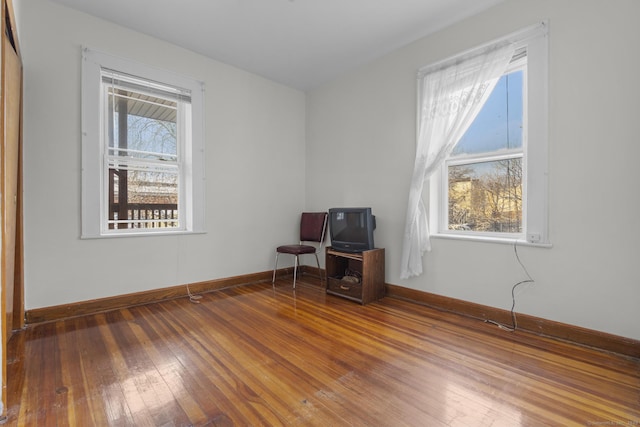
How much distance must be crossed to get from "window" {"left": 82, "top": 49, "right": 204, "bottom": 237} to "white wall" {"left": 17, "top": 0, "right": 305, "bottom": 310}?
11cm

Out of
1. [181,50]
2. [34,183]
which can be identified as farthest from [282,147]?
[34,183]

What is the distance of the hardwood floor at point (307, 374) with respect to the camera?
1472 millimetres

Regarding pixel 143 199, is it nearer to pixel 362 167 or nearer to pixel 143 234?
pixel 143 234

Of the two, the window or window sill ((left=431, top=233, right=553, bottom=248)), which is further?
the window

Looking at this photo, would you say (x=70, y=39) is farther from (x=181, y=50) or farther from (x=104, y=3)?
(x=181, y=50)

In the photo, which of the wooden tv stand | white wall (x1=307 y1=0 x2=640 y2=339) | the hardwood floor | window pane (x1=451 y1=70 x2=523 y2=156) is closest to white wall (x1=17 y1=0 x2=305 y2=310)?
the hardwood floor

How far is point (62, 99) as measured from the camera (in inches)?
108

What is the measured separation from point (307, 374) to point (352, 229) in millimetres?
1886

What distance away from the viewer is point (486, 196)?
2871 millimetres

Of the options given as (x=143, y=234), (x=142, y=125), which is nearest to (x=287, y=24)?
(x=142, y=125)

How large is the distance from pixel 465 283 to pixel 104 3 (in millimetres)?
4295

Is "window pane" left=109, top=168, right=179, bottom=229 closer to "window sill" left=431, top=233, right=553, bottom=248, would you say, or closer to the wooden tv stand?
the wooden tv stand

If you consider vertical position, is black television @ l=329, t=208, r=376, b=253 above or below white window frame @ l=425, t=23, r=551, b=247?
below

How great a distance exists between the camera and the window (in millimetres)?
2891
